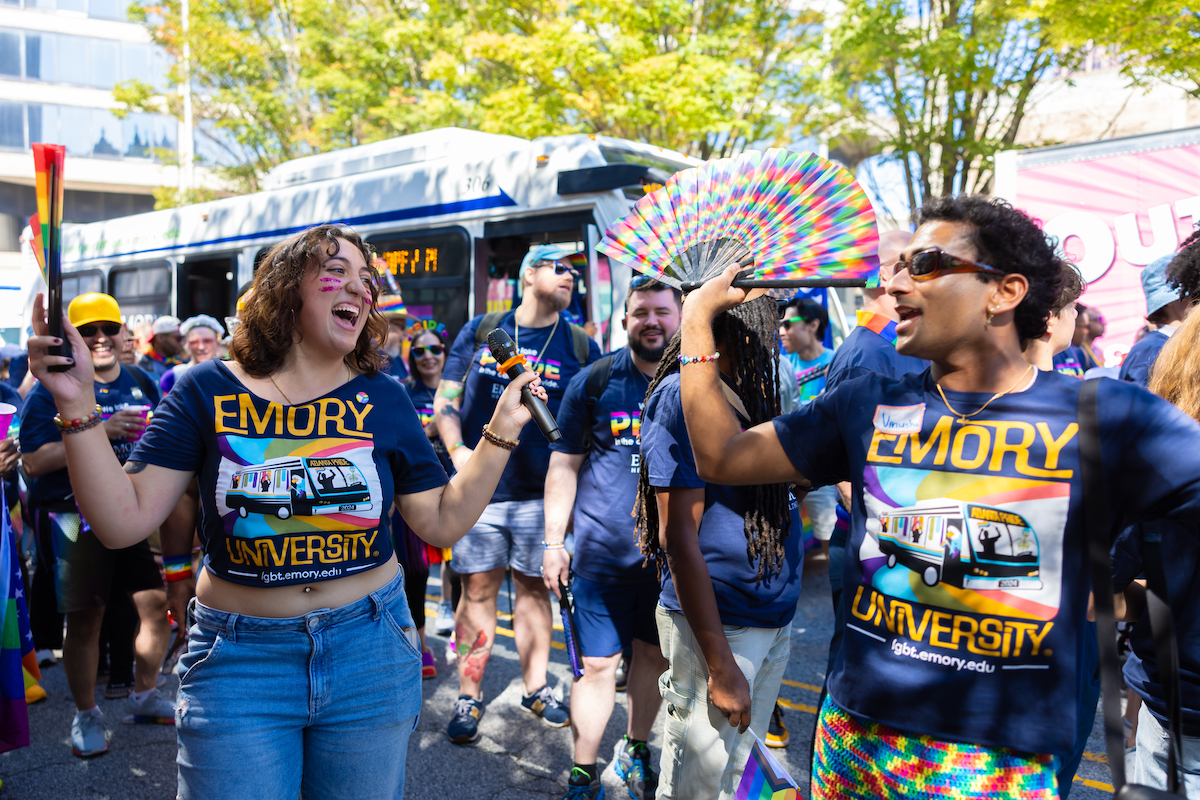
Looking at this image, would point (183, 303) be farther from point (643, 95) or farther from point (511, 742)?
point (511, 742)

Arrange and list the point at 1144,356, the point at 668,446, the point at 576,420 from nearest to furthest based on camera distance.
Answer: the point at 668,446 < the point at 576,420 < the point at 1144,356

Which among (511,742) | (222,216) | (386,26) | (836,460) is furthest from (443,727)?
(386,26)

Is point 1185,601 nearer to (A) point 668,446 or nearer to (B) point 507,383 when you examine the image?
(A) point 668,446

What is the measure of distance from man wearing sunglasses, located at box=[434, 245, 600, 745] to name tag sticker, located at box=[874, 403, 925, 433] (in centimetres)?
257

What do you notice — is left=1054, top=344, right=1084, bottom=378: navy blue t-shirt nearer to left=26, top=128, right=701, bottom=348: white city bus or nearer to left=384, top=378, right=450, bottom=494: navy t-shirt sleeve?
left=26, top=128, right=701, bottom=348: white city bus

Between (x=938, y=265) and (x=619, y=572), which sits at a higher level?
(x=938, y=265)

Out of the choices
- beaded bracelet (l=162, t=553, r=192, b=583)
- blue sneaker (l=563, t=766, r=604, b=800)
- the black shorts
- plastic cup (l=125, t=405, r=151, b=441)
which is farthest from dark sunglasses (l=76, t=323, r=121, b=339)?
blue sneaker (l=563, t=766, r=604, b=800)

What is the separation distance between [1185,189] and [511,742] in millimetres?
8292

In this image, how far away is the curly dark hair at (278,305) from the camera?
7.23 feet

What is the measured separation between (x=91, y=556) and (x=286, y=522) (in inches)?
106

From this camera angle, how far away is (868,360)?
3355 millimetres

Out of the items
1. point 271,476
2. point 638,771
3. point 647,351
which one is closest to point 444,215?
point 647,351

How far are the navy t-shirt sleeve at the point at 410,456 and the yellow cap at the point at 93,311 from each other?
2.78 metres

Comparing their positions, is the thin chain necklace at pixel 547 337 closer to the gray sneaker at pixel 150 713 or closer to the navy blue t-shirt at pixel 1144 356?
the gray sneaker at pixel 150 713
